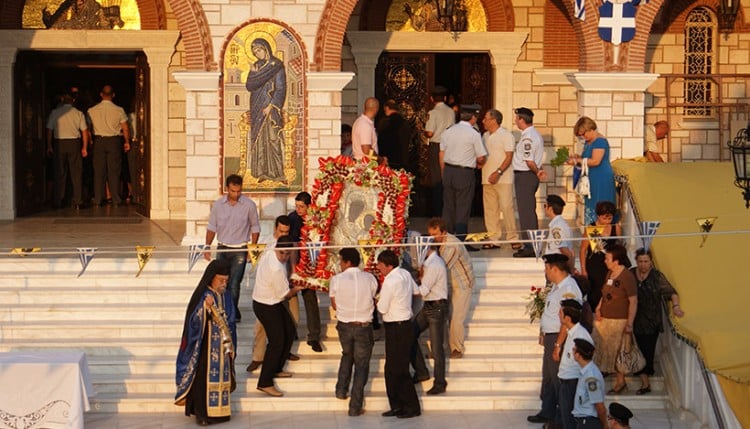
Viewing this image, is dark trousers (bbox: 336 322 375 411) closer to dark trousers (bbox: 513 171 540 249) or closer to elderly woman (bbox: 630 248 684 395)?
elderly woman (bbox: 630 248 684 395)

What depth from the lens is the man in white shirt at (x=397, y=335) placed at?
14.7m

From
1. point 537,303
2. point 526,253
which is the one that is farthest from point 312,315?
point 526,253

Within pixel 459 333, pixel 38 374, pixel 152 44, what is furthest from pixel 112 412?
pixel 152 44

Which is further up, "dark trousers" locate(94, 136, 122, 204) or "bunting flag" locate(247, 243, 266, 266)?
"dark trousers" locate(94, 136, 122, 204)

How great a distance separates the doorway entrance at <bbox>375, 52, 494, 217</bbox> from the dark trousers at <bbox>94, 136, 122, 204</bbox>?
4416 mm

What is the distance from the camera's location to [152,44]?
72.8ft

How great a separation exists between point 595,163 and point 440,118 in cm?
308

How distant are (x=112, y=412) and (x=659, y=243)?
20.5 feet

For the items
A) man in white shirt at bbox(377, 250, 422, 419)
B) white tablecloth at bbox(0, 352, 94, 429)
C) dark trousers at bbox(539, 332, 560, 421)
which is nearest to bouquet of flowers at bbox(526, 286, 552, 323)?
dark trousers at bbox(539, 332, 560, 421)

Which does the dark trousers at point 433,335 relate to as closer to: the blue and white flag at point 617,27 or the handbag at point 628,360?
the handbag at point 628,360

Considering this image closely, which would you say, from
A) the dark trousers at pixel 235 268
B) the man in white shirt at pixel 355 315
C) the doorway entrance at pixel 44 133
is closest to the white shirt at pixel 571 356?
the man in white shirt at pixel 355 315

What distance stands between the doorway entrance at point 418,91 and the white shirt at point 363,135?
457 centimetres

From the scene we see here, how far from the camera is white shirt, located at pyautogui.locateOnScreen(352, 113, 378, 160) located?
1812 cm

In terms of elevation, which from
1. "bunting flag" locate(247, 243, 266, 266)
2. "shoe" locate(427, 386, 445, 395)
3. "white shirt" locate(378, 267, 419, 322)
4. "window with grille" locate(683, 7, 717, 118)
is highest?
"window with grille" locate(683, 7, 717, 118)
